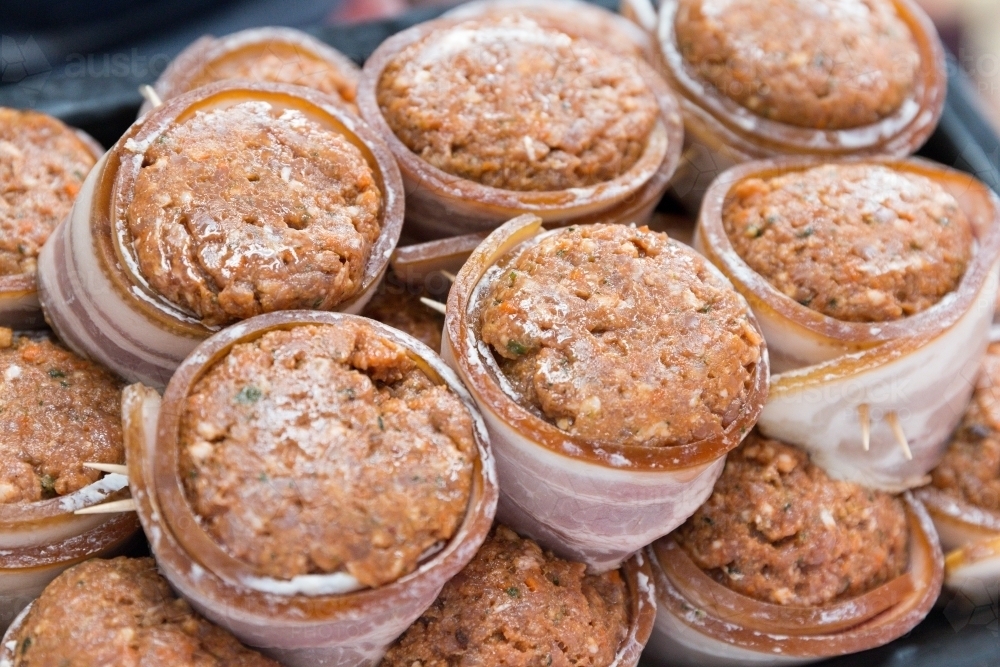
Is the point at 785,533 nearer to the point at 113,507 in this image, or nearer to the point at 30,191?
the point at 113,507

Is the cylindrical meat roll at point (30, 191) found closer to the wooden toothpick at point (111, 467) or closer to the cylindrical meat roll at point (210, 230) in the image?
the cylindrical meat roll at point (210, 230)

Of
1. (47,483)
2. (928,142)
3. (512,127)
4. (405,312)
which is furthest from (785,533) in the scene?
(928,142)

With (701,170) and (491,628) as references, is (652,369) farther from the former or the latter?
(701,170)

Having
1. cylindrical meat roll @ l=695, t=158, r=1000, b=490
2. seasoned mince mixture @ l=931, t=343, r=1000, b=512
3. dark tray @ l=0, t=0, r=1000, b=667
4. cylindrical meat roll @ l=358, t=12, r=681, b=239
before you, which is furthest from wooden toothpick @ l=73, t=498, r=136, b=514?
seasoned mince mixture @ l=931, t=343, r=1000, b=512

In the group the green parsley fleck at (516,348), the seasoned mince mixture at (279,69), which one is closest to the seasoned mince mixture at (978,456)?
the green parsley fleck at (516,348)

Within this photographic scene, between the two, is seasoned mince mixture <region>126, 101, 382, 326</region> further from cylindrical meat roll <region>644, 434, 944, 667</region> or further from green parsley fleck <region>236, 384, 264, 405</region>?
cylindrical meat roll <region>644, 434, 944, 667</region>
